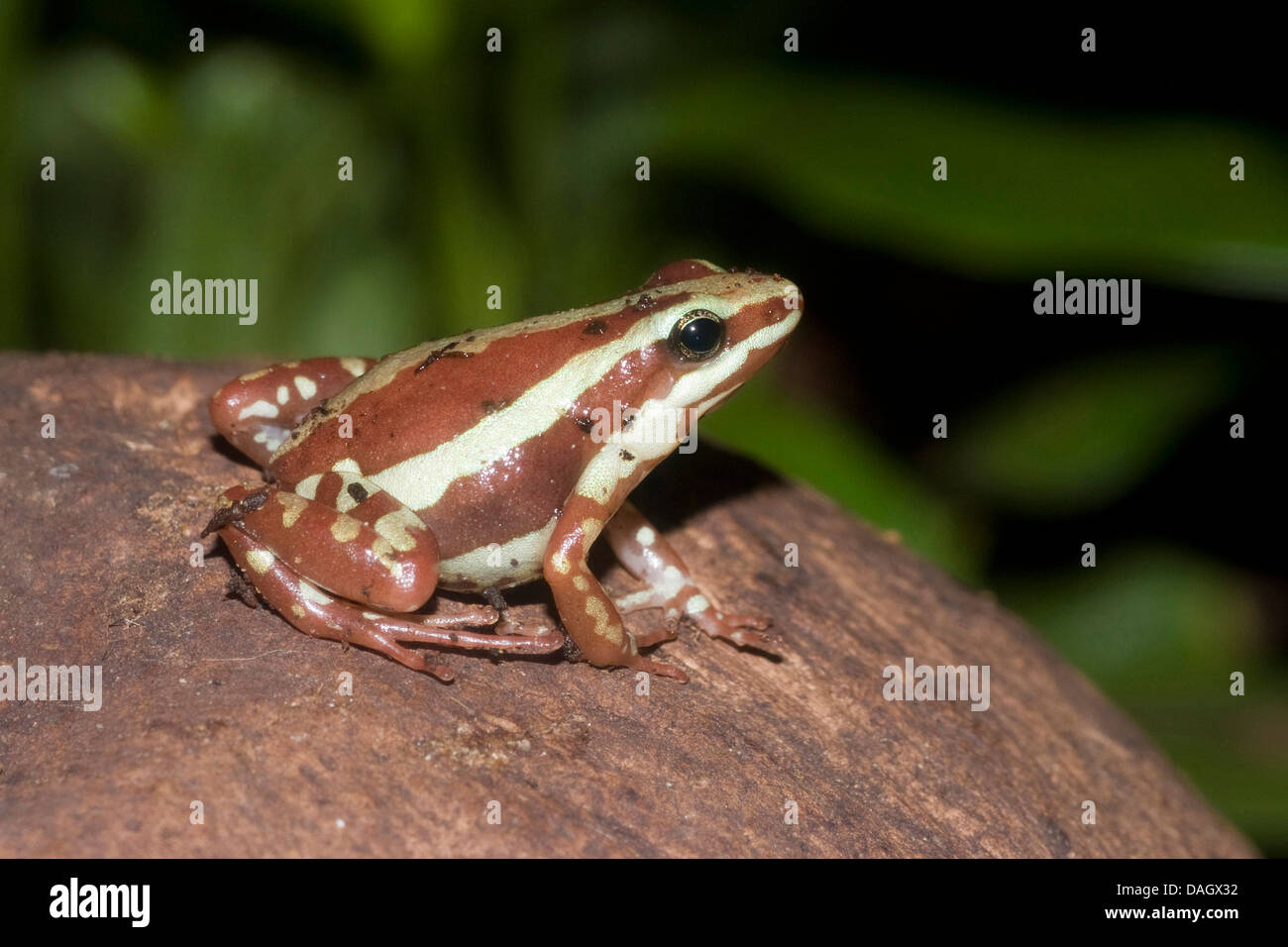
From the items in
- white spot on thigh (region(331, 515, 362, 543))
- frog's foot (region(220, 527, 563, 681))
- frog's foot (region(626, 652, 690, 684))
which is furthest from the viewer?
frog's foot (region(626, 652, 690, 684))

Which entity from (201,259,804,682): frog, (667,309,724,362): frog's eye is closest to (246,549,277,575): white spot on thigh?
(201,259,804,682): frog

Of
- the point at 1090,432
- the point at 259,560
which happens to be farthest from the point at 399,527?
the point at 1090,432

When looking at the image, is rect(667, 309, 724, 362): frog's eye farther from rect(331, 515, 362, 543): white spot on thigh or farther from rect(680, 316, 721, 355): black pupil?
rect(331, 515, 362, 543): white spot on thigh

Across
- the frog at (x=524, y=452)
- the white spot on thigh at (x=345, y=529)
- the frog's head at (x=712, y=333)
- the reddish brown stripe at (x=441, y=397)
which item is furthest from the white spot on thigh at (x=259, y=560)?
the frog's head at (x=712, y=333)

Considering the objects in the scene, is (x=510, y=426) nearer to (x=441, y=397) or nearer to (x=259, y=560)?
(x=441, y=397)

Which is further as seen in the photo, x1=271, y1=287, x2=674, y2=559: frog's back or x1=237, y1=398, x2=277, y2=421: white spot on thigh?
x1=237, y1=398, x2=277, y2=421: white spot on thigh
